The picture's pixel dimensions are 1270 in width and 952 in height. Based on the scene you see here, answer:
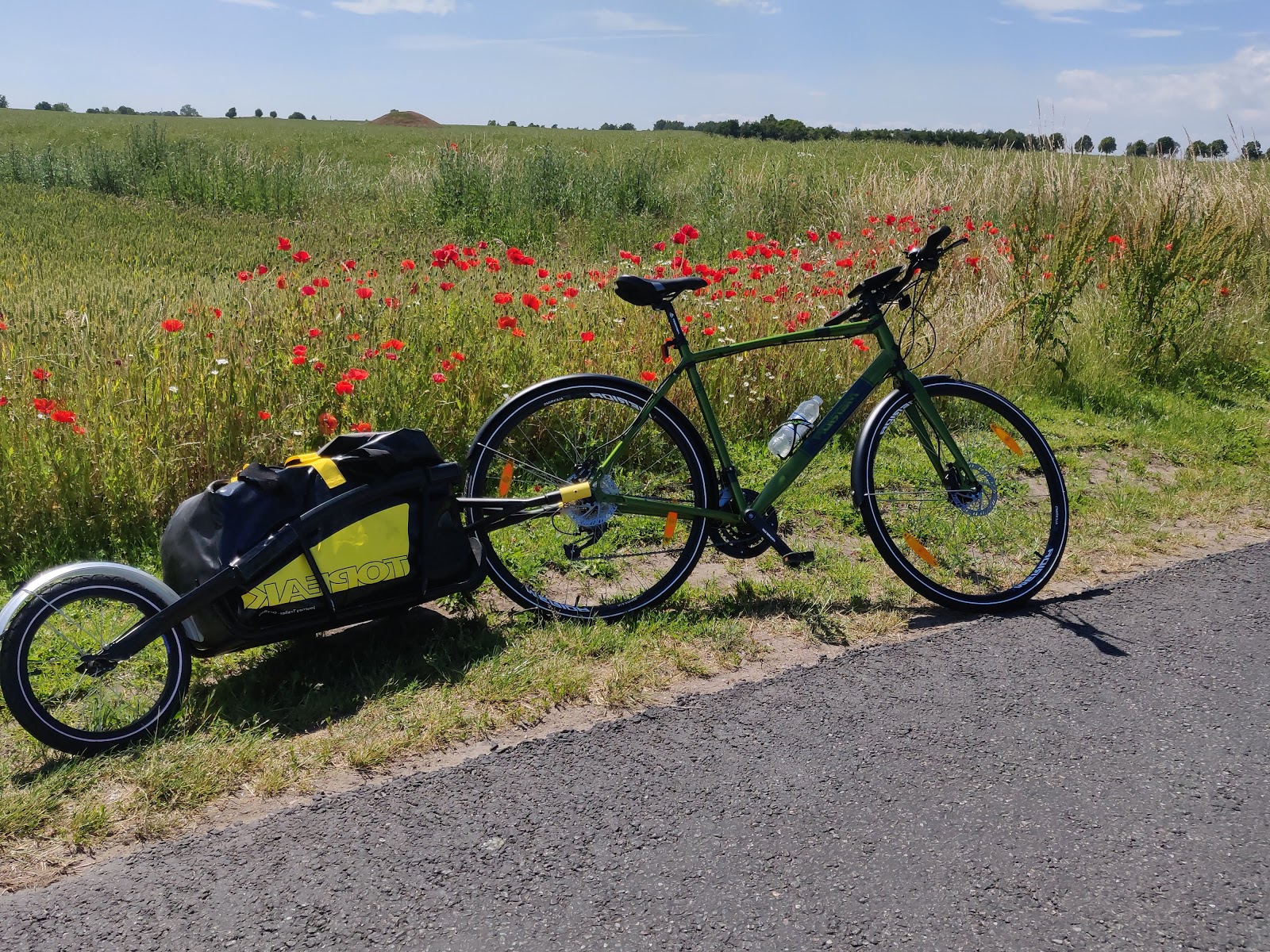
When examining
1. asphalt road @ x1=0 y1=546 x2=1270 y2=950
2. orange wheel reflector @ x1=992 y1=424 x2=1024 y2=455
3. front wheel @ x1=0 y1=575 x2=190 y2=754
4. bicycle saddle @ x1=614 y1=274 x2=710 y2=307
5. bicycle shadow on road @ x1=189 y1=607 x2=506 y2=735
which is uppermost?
bicycle saddle @ x1=614 y1=274 x2=710 y2=307

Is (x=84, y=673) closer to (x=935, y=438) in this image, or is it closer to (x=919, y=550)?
(x=919, y=550)

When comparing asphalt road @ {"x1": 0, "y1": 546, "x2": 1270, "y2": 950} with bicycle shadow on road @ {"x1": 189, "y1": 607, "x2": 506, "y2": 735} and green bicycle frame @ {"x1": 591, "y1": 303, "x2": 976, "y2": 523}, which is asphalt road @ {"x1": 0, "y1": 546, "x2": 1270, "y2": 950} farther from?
green bicycle frame @ {"x1": 591, "y1": 303, "x2": 976, "y2": 523}

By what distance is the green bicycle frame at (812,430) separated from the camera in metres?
4.09

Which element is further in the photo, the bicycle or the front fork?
the front fork

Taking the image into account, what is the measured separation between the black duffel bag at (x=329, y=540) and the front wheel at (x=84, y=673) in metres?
0.18

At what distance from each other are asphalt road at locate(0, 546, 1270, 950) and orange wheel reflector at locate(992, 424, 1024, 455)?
130cm

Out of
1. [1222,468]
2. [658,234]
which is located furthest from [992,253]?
[658,234]

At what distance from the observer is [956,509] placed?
4504mm

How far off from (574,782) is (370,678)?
0.93 m

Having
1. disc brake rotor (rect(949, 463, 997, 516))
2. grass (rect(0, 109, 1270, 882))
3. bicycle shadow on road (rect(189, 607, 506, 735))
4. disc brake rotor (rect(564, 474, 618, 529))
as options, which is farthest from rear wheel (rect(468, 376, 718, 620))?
disc brake rotor (rect(949, 463, 997, 516))

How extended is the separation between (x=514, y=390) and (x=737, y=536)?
186 cm

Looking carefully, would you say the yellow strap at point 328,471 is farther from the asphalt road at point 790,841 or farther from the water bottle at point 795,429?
the water bottle at point 795,429

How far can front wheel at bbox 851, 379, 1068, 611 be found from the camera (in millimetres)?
4277

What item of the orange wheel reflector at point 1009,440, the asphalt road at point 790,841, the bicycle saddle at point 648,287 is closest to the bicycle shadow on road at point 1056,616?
the asphalt road at point 790,841
